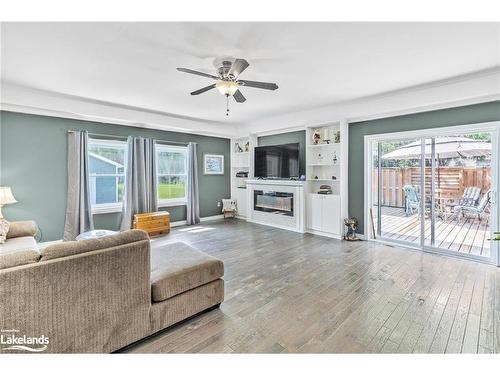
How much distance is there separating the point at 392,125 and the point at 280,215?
9.87 feet

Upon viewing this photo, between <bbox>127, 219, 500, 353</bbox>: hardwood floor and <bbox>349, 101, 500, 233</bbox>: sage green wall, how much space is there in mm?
1309

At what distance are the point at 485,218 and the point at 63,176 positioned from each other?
7256 millimetres

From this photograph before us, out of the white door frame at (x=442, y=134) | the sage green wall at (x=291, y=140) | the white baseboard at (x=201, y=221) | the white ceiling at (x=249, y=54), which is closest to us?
the white ceiling at (x=249, y=54)

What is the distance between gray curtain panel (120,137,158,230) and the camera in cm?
543

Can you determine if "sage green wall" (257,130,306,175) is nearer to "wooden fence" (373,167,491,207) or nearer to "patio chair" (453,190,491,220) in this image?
"wooden fence" (373,167,491,207)

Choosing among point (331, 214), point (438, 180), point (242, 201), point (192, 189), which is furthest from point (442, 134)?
point (192, 189)

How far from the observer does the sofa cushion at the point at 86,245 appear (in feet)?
5.18

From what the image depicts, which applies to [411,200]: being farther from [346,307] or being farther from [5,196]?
[5,196]

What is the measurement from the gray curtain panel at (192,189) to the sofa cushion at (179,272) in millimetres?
3872

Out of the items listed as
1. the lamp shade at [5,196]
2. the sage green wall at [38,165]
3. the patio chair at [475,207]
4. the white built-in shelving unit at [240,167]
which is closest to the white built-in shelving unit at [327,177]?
the patio chair at [475,207]

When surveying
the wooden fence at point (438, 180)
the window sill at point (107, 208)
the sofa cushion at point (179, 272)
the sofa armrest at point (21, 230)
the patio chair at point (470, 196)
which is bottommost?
the sofa cushion at point (179, 272)

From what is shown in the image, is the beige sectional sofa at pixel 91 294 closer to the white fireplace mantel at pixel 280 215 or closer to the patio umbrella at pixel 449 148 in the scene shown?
the white fireplace mantel at pixel 280 215

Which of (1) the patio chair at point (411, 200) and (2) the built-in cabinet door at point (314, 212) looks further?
(2) the built-in cabinet door at point (314, 212)
